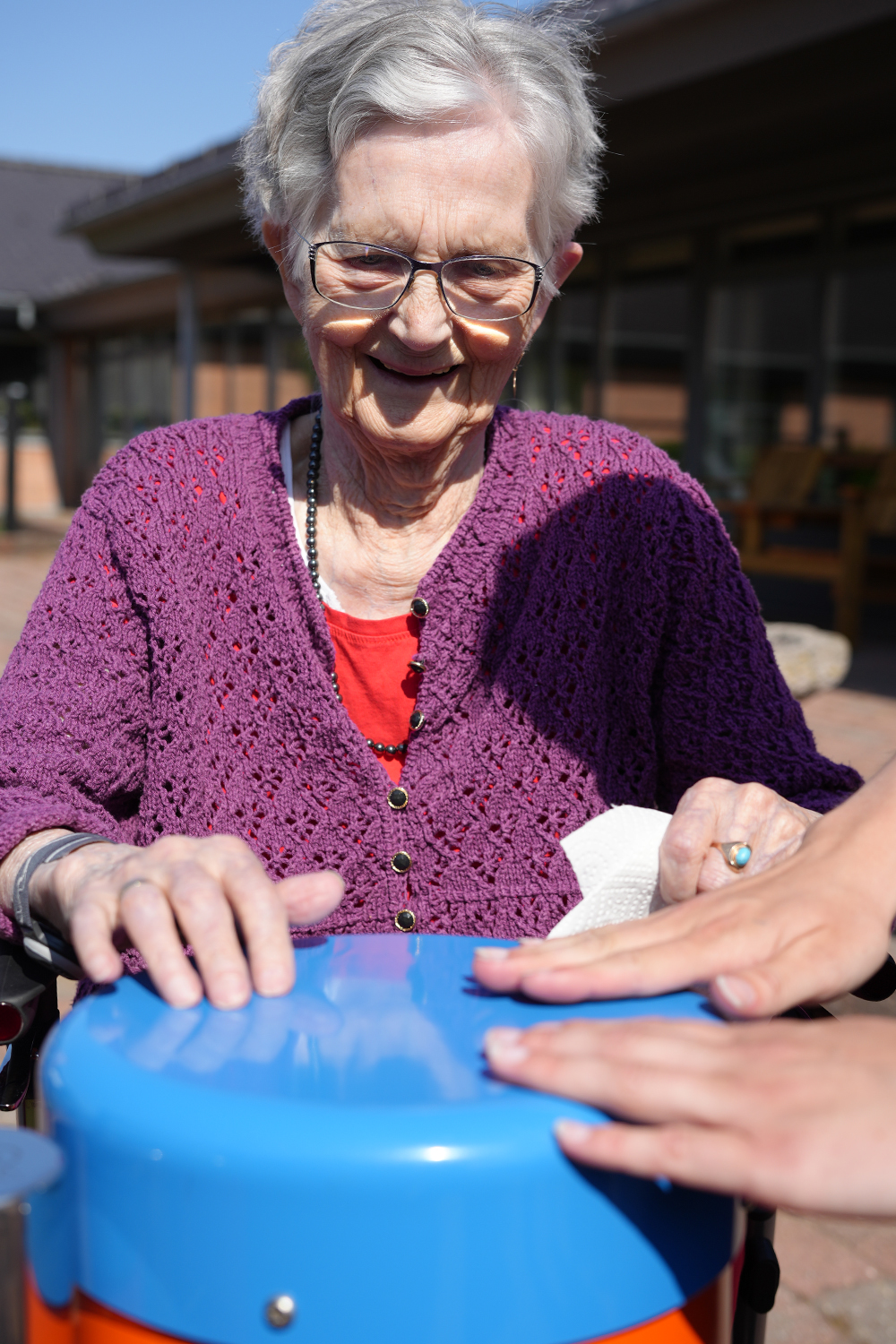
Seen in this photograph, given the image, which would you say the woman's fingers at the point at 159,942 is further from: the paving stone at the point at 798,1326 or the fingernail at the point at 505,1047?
the paving stone at the point at 798,1326

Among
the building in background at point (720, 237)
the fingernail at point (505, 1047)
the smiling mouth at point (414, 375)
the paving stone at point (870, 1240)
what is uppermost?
the building in background at point (720, 237)

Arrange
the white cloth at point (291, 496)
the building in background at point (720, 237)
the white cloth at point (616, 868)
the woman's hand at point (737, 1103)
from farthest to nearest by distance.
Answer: the building in background at point (720, 237) < the white cloth at point (291, 496) < the white cloth at point (616, 868) < the woman's hand at point (737, 1103)

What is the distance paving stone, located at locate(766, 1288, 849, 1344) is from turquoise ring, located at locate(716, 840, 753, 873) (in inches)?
48.0

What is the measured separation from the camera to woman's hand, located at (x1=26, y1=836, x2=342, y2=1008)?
899 millimetres

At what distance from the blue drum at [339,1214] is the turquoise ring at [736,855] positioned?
392 mm

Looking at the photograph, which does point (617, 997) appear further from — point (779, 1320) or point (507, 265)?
point (779, 1320)

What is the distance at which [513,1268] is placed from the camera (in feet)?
2.33

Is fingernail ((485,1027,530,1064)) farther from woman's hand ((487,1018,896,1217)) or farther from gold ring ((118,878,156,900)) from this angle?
gold ring ((118,878,156,900))

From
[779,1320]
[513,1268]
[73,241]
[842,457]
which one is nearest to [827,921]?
[513,1268]

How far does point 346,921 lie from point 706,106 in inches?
291

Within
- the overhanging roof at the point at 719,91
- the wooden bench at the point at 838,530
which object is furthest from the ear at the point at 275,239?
the wooden bench at the point at 838,530

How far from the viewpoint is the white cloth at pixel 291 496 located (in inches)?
67.1

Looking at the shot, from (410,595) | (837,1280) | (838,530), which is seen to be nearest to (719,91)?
(838,530)

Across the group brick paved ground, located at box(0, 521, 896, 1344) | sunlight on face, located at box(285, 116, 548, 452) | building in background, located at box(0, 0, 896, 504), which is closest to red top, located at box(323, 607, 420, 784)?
sunlight on face, located at box(285, 116, 548, 452)
